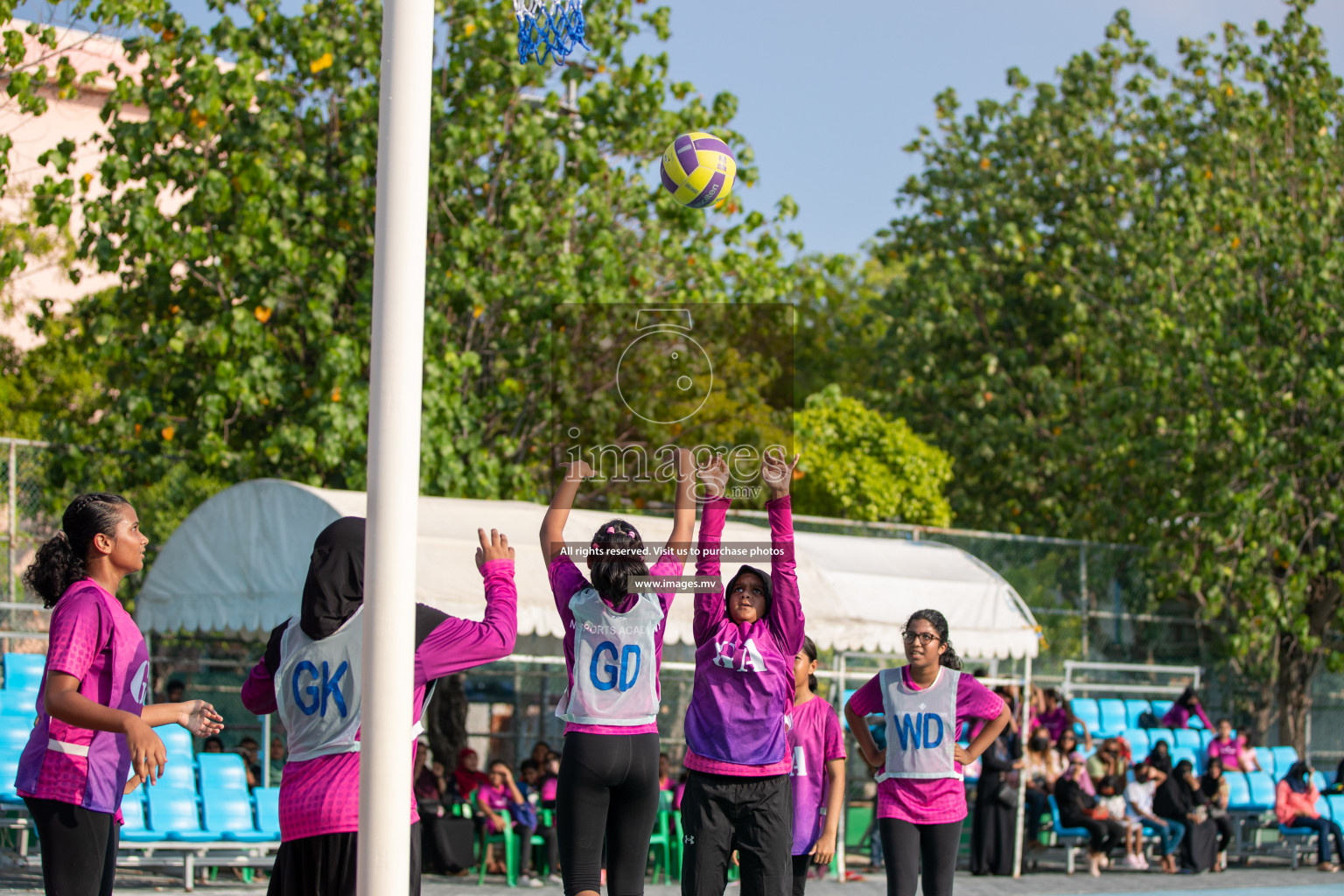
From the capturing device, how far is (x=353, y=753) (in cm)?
409

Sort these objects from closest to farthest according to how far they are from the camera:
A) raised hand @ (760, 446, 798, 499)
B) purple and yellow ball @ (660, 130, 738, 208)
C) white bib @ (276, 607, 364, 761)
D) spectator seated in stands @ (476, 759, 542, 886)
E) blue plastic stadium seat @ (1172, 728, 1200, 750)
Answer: white bib @ (276, 607, 364, 761) < raised hand @ (760, 446, 798, 499) < purple and yellow ball @ (660, 130, 738, 208) < spectator seated in stands @ (476, 759, 542, 886) < blue plastic stadium seat @ (1172, 728, 1200, 750)

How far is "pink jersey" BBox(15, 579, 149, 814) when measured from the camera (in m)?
4.39

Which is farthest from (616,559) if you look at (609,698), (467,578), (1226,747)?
(1226,747)

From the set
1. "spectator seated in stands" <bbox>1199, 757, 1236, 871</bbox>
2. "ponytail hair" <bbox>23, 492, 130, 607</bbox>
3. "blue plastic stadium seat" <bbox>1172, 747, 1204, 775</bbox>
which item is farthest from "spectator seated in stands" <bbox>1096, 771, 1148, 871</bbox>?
"ponytail hair" <bbox>23, 492, 130, 607</bbox>

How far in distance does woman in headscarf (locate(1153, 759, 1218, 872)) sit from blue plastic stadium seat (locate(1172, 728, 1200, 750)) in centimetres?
117

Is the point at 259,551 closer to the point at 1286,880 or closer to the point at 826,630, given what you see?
the point at 826,630

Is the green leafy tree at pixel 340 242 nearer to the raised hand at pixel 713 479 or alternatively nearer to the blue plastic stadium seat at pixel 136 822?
the blue plastic stadium seat at pixel 136 822

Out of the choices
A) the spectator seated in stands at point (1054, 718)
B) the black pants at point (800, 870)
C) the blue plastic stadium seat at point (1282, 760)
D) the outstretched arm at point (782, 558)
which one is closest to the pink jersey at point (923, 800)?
the black pants at point (800, 870)

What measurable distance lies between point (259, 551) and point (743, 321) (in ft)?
14.3

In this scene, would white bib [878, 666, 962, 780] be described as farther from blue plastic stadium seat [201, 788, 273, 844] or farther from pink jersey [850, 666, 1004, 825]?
blue plastic stadium seat [201, 788, 273, 844]

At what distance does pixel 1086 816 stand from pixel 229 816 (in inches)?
325

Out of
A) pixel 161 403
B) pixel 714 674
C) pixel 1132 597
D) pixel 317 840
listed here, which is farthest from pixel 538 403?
pixel 317 840

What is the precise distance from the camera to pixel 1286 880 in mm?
13531

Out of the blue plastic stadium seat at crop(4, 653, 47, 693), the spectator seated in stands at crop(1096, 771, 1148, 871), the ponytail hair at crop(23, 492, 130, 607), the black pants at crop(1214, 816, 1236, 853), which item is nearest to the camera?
the ponytail hair at crop(23, 492, 130, 607)
